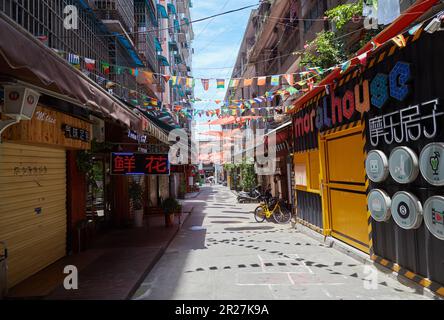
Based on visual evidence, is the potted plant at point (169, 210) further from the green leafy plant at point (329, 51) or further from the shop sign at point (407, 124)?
the shop sign at point (407, 124)

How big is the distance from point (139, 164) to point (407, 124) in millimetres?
7235

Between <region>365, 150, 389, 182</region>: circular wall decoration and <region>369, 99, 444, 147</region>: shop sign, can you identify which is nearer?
<region>369, 99, 444, 147</region>: shop sign

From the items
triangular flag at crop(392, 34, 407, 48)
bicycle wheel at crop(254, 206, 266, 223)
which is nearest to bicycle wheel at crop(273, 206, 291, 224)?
bicycle wheel at crop(254, 206, 266, 223)

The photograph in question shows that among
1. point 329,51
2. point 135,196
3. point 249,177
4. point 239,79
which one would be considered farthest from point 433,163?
point 249,177

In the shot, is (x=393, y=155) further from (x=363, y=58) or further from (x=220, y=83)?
(x=220, y=83)

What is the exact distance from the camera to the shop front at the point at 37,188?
628cm

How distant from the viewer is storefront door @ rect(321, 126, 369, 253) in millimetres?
7809

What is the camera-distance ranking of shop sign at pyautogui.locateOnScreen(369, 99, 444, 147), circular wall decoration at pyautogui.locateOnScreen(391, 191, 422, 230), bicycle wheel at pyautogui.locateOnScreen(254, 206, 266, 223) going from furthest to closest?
bicycle wheel at pyautogui.locateOnScreen(254, 206, 266, 223) < circular wall decoration at pyautogui.locateOnScreen(391, 191, 422, 230) < shop sign at pyautogui.locateOnScreen(369, 99, 444, 147)

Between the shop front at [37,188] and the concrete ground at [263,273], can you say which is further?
the shop front at [37,188]

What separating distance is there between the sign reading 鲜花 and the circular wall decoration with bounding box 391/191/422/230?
6.44 metres

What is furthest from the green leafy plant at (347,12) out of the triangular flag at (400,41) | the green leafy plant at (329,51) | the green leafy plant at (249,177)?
the green leafy plant at (249,177)

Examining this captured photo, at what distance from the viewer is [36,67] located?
4094mm

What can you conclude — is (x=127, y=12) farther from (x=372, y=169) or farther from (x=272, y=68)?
(x=372, y=169)

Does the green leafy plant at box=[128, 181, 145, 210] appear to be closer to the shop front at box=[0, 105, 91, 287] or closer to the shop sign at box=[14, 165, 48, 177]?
the shop front at box=[0, 105, 91, 287]
